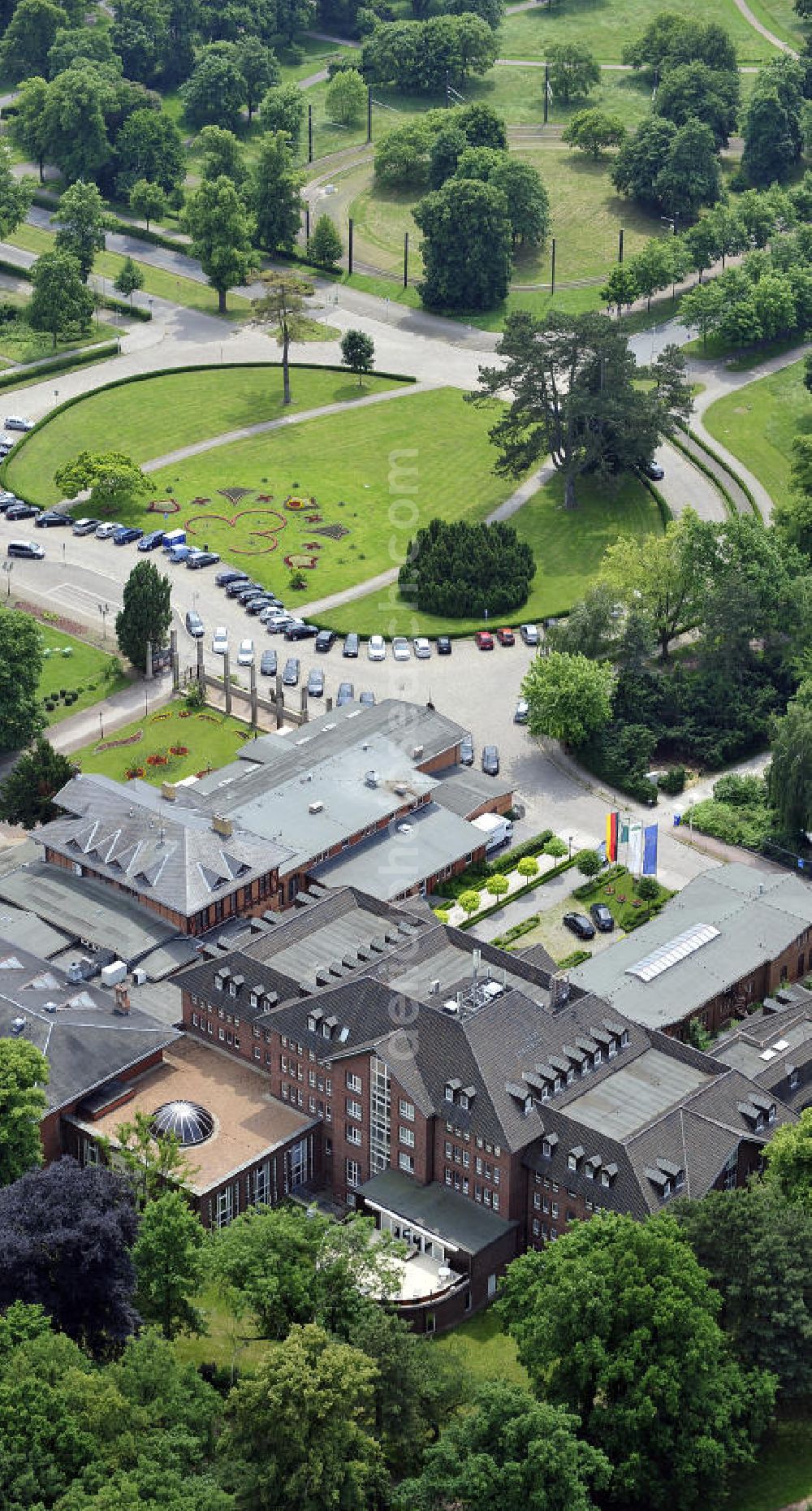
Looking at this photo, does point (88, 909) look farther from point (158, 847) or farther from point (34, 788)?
point (34, 788)

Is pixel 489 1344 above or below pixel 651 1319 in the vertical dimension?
below

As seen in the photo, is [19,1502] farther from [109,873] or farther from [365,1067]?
[109,873]

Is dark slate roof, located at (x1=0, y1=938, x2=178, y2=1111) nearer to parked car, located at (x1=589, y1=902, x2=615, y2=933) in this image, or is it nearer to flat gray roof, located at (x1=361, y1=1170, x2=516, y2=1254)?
flat gray roof, located at (x1=361, y1=1170, x2=516, y2=1254)

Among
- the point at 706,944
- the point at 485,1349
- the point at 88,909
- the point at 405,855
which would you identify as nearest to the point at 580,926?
the point at 706,944

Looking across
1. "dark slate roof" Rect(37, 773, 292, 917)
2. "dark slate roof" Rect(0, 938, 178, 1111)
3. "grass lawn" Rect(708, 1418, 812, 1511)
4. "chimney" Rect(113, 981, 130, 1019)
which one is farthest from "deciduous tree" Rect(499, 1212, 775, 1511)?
"dark slate roof" Rect(37, 773, 292, 917)

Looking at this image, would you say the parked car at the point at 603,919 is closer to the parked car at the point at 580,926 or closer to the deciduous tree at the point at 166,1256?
the parked car at the point at 580,926

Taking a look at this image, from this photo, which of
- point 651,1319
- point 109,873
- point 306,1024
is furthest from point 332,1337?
point 109,873

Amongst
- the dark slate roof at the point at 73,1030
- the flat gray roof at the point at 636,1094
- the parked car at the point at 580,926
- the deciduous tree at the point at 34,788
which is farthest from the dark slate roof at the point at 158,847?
the flat gray roof at the point at 636,1094
